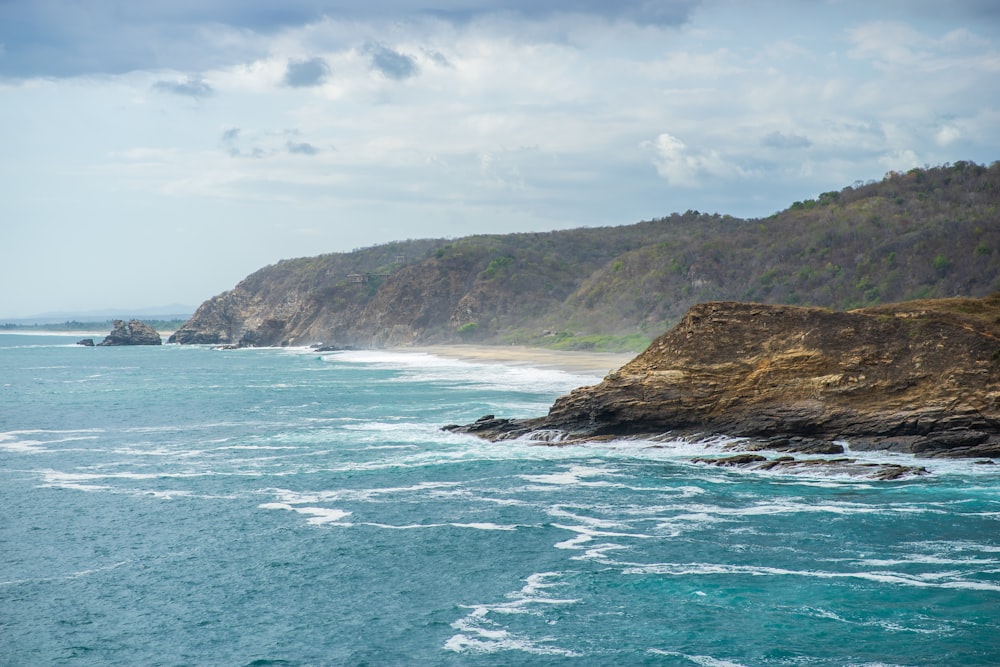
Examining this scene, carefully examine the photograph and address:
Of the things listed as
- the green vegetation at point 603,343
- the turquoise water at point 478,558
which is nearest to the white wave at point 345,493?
the turquoise water at point 478,558

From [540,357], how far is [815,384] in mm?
61768

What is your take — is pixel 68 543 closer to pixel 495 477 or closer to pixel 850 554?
pixel 495 477

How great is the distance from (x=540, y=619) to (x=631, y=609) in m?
2.00

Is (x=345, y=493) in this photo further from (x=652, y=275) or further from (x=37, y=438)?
(x=652, y=275)

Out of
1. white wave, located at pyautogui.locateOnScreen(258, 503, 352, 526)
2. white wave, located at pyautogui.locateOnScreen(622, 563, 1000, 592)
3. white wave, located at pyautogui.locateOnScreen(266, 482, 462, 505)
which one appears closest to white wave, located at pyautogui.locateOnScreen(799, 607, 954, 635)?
white wave, located at pyautogui.locateOnScreen(622, 563, 1000, 592)

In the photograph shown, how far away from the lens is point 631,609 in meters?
19.9

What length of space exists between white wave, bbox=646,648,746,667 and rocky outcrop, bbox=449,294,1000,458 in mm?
19826

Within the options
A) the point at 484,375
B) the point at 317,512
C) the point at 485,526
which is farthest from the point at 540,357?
the point at 485,526

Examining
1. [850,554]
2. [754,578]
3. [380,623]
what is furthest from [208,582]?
[850,554]

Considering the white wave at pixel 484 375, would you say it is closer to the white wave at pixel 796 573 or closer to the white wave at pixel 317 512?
the white wave at pixel 317 512

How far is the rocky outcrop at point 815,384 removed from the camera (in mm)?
35344

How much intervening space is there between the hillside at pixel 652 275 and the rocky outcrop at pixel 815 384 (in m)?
52.8

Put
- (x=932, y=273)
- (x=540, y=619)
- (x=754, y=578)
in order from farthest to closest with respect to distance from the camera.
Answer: (x=932, y=273) → (x=754, y=578) → (x=540, y=619)

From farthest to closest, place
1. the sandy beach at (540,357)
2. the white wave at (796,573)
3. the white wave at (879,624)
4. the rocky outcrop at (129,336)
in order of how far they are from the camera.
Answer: the rocky outcrop at (129,336) → the sandy beach at (540,357) → the white wave at (796,573) → the white wave at (879,624)
